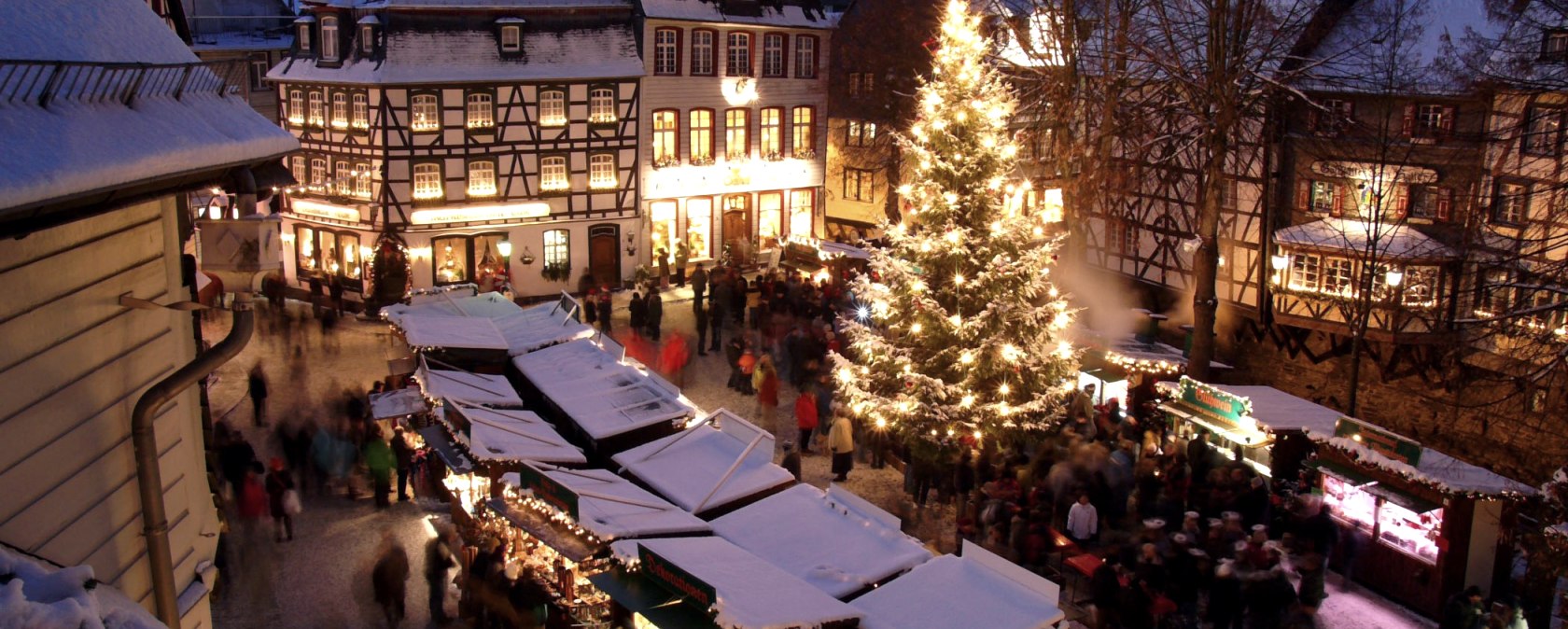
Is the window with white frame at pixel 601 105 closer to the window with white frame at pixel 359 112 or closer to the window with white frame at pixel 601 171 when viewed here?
the window with white frame at pixel 601 171

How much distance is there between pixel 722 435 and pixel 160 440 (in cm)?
772

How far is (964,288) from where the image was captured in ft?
57.0

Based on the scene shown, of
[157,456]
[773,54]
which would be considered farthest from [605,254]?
[157,456]

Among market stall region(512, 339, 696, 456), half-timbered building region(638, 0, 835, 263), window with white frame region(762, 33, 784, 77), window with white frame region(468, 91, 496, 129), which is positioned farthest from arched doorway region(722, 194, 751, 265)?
market stall region(512, 339, 696, 456)

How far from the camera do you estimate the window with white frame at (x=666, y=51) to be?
32.9 metres

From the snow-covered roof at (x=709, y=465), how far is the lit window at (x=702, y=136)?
2162 cm

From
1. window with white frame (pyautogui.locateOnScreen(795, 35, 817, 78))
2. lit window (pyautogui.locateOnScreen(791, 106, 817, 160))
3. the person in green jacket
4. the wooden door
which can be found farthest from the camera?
lit window (pyautogui.locateOnScreen(791, 106, 817, 160))

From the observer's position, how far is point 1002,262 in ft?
56.9

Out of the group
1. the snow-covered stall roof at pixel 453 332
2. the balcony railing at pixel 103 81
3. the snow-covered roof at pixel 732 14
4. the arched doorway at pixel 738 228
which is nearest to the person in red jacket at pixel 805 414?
the snow-covered stall roof at pixel 453 332

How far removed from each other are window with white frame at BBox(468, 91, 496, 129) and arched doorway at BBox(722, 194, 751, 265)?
7.95 m

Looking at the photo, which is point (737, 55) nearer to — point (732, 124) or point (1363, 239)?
point (732, 124)

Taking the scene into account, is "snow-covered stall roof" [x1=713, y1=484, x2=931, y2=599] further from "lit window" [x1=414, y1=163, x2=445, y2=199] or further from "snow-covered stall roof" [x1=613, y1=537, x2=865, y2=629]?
"lit window" [x1=414, y1=163, x2=445, y2=199]

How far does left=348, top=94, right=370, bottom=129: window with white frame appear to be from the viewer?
2902 centimetres

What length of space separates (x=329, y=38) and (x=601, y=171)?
7.32 meters
